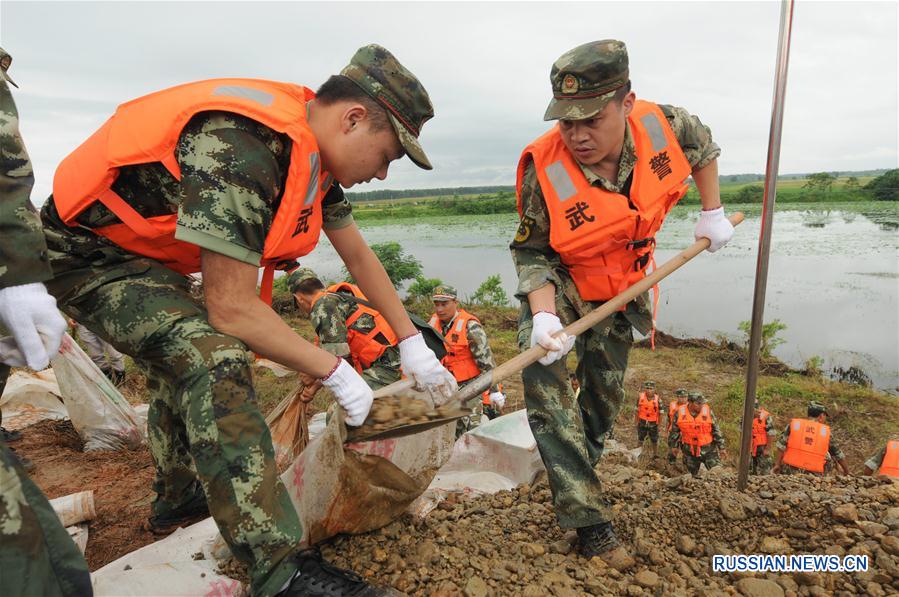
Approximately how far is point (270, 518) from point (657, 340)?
13.2 metres

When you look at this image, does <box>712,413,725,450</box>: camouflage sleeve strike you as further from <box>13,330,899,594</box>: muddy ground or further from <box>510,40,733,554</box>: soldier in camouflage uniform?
<box>510,40,733,554</box>: soldier in camouflage uniform

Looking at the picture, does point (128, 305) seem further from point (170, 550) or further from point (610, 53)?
point (610, 53)

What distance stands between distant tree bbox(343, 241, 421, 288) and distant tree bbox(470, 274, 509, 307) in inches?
82.3

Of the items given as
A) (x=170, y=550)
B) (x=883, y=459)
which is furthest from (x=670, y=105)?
(x=883, y=459)

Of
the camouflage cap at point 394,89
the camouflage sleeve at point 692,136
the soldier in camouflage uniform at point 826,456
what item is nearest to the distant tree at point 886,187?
the soldier in camouflage uniform at point 826,456

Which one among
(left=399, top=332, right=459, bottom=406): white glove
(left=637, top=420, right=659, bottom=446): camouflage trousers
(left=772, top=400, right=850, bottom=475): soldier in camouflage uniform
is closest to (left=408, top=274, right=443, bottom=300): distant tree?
(left=637, top=420, right=659, bottom=446): camouflage trousers

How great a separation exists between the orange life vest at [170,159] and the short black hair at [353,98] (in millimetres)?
104

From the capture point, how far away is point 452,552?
2203 mm

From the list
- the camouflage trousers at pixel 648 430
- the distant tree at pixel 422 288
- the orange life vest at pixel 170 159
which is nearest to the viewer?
the orange life vest at pixel 170 159

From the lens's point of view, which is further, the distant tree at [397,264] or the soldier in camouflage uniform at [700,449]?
the distant tree at [397,264]

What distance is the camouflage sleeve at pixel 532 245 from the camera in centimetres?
251

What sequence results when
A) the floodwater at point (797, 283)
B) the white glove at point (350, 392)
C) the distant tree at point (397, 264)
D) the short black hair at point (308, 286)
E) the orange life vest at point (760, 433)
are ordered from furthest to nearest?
1. the distant tree at point (397, 264)
2. the floodwater at point (797, 283)
3. the orange life vest at point (760, 433)
4. the short black hair at point (308, 286)
5. the white glove at point (350, 392)

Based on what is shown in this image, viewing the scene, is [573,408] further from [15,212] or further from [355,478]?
[15,212]

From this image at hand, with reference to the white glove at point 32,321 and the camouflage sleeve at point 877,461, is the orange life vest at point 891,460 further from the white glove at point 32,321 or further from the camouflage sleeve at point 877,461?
the white glove at point 32,321
